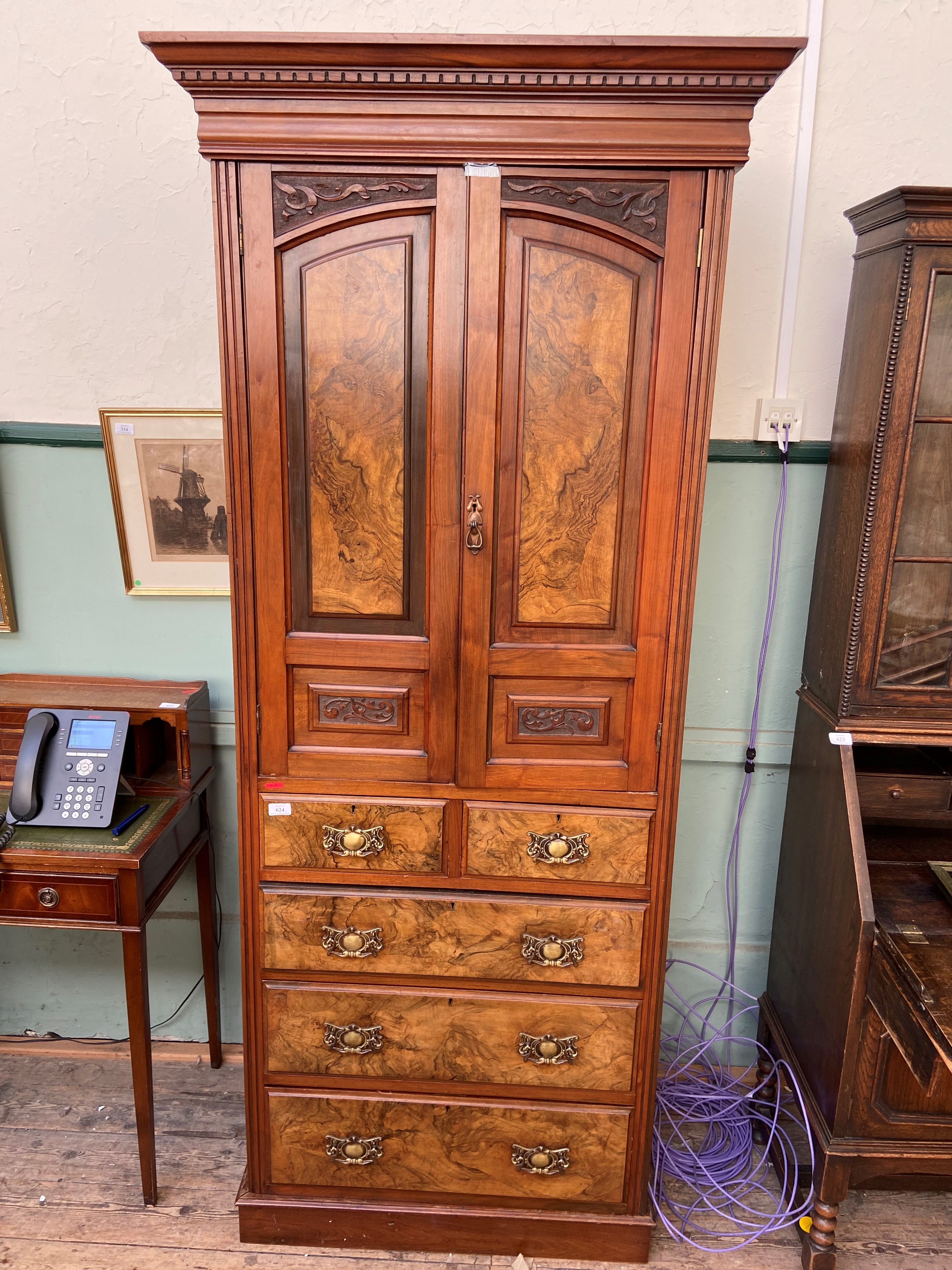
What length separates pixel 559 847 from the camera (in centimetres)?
195

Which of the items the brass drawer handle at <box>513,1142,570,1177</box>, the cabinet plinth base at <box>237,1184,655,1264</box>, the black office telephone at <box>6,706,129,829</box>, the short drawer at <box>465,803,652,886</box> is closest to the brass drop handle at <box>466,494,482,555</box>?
the short drawer at <box>465,803,652,886</box>

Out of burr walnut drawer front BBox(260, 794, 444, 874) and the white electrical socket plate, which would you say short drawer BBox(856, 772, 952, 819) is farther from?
burr walnut drawer front BBox(260, 794, 444, 874)

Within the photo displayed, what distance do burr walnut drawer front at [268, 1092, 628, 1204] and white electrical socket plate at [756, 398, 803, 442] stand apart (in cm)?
175

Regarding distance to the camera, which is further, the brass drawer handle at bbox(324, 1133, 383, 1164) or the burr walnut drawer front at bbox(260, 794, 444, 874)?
the brass drawer handle at bbox(324, 1133, 383, 1164)

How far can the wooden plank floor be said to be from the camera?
2.11 meters

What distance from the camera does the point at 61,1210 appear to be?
7.29ft

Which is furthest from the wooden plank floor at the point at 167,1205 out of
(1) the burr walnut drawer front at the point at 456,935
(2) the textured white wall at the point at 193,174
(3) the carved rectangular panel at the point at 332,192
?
(3) the carved rectangular panel at the point at 332,192

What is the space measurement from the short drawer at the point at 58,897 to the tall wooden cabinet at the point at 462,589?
34cm

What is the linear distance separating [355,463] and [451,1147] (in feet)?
5.35

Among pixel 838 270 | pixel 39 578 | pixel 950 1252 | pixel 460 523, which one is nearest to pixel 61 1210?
pixel 39 578

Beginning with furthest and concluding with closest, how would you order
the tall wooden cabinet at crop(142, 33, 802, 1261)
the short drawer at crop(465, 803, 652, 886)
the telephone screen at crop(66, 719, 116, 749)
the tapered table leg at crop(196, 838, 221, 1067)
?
the tapered table leg at crop(196, 838, 221, 1067) → the telephone screen at crop(66, 719, 116, 749) → the short drawer at crop(465, 803, 652, 886) → the tall wooden cabinet at crop(142, 33, 802, 1261)

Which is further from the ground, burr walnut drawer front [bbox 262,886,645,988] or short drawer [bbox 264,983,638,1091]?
burr walnut drawer front [bbox 262,886,645,988]

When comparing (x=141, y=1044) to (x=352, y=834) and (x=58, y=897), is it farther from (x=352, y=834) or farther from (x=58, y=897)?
(x=352, y=834)

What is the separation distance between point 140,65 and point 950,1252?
3.64 metres
